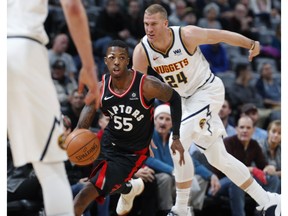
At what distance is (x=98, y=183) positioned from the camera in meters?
5.59

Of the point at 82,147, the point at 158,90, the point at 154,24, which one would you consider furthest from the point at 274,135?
the point at 82,147

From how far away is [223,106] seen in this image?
8.68m

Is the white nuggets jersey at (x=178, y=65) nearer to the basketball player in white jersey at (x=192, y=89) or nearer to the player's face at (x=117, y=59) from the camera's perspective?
the basketball player in white jersey at (x=192, y=89)

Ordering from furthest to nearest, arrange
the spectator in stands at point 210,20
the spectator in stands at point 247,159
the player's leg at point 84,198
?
the spectator in stands at point 210,20 < the spectator in stands at point 247,159 < the player's leg at point 84,198

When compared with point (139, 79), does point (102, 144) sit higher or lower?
lower

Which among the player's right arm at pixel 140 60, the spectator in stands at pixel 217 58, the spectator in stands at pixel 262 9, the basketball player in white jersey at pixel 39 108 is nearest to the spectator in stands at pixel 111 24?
the spectator in stands at pixel 217 58

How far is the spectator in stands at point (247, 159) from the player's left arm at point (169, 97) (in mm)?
2198

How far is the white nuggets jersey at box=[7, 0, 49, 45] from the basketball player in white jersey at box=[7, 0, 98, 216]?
22 mm

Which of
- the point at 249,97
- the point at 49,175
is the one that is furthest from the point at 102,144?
the point at 249,97

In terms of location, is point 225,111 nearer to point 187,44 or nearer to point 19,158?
point 187,44

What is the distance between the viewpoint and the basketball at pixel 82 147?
5160mm

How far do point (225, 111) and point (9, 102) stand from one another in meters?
4.87

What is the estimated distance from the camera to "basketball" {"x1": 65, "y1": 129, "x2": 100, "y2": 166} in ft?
16.9
